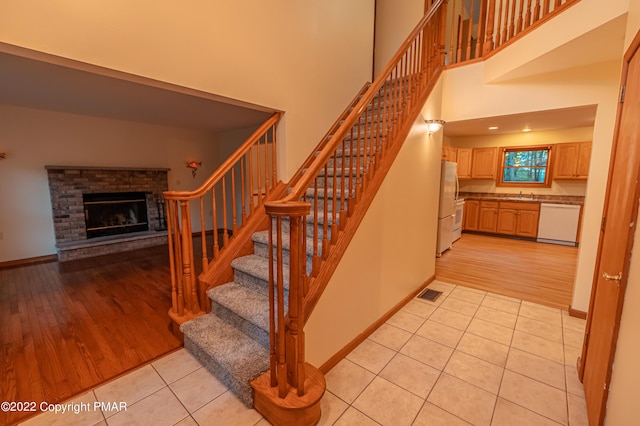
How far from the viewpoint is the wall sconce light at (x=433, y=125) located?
3.03m

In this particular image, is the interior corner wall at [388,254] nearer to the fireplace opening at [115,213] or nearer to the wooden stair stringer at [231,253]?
the wooden stair stringer at [231,253]

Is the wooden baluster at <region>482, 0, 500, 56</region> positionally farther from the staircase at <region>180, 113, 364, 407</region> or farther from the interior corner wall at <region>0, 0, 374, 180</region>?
the staircase at <region>180, 113, 364, 407</region>

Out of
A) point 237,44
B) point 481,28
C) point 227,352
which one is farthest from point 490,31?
point 227,352

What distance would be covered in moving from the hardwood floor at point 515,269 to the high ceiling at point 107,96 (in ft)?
11.7

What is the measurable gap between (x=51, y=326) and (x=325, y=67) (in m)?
3.92

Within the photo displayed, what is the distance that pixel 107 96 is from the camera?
10.8ft

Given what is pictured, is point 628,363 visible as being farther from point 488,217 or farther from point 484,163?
point 484,163

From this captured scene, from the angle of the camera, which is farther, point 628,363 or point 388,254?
Answer: point 388,254

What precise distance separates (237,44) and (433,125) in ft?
7.19

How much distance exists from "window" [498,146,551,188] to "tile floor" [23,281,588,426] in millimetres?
4787

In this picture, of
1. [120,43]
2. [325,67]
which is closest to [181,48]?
[120,43]

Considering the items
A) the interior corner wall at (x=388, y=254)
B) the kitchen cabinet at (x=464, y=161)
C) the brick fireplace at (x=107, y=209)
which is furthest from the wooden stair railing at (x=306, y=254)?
the kitchen cabinet at (x=464, y=161)

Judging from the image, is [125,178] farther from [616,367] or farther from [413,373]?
[616,367]

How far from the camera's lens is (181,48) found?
7.23ft
